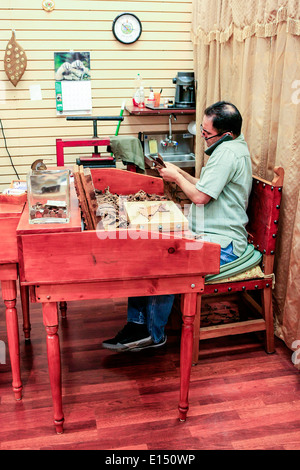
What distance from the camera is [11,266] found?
2.13 m

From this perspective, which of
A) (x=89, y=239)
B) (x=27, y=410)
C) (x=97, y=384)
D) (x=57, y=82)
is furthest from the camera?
(x=57, y=82)

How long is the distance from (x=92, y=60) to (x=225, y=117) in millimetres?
2204

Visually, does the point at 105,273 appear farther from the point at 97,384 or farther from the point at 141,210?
the point at 97,384

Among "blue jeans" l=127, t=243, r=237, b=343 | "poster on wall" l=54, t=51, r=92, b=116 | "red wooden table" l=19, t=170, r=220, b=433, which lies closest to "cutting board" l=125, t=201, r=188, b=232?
"red wooden table" l=19, t=170, r=220, b=433

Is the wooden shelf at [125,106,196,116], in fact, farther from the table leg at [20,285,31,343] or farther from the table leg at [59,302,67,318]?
the table leg at [20,285,31,343]

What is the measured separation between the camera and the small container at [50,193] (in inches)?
74.6

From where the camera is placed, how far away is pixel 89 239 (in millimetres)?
1823

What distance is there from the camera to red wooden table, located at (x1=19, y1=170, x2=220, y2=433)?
182cm

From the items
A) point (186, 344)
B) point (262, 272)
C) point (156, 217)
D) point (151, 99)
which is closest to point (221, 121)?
point (156, 217)

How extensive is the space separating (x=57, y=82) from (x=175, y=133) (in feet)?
4.14

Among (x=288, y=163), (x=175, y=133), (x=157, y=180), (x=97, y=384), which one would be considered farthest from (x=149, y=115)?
(x=97, y=384)

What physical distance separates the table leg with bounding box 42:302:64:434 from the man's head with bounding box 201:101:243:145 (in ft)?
4.35

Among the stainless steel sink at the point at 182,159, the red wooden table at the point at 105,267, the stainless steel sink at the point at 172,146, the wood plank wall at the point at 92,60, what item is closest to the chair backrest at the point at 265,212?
the red wooden table at the point at 105,267

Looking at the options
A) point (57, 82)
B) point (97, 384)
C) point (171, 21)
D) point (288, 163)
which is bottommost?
point (97, 384)
